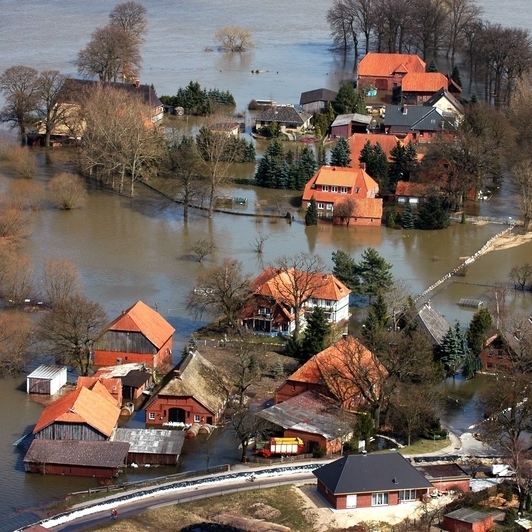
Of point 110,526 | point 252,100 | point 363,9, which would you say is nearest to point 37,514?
point 110,526

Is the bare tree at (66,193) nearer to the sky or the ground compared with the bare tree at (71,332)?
nearer to the sky

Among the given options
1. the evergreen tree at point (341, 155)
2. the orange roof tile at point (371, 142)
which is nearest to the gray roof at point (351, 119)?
the orange roof tile at point (371, 142)

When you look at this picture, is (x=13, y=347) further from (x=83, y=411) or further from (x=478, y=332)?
(x=478, y=332)

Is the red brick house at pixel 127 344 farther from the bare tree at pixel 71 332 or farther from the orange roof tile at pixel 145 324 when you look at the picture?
the bare tree at pixel 71 332

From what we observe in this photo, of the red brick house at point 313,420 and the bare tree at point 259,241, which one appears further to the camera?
the bare tree at point 259,241

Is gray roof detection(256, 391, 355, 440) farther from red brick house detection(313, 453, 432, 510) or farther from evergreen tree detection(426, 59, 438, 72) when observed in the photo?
evergreen tree detection(426, 59, 438, 72)

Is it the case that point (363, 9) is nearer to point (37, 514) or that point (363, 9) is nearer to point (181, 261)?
point (181, 261)
